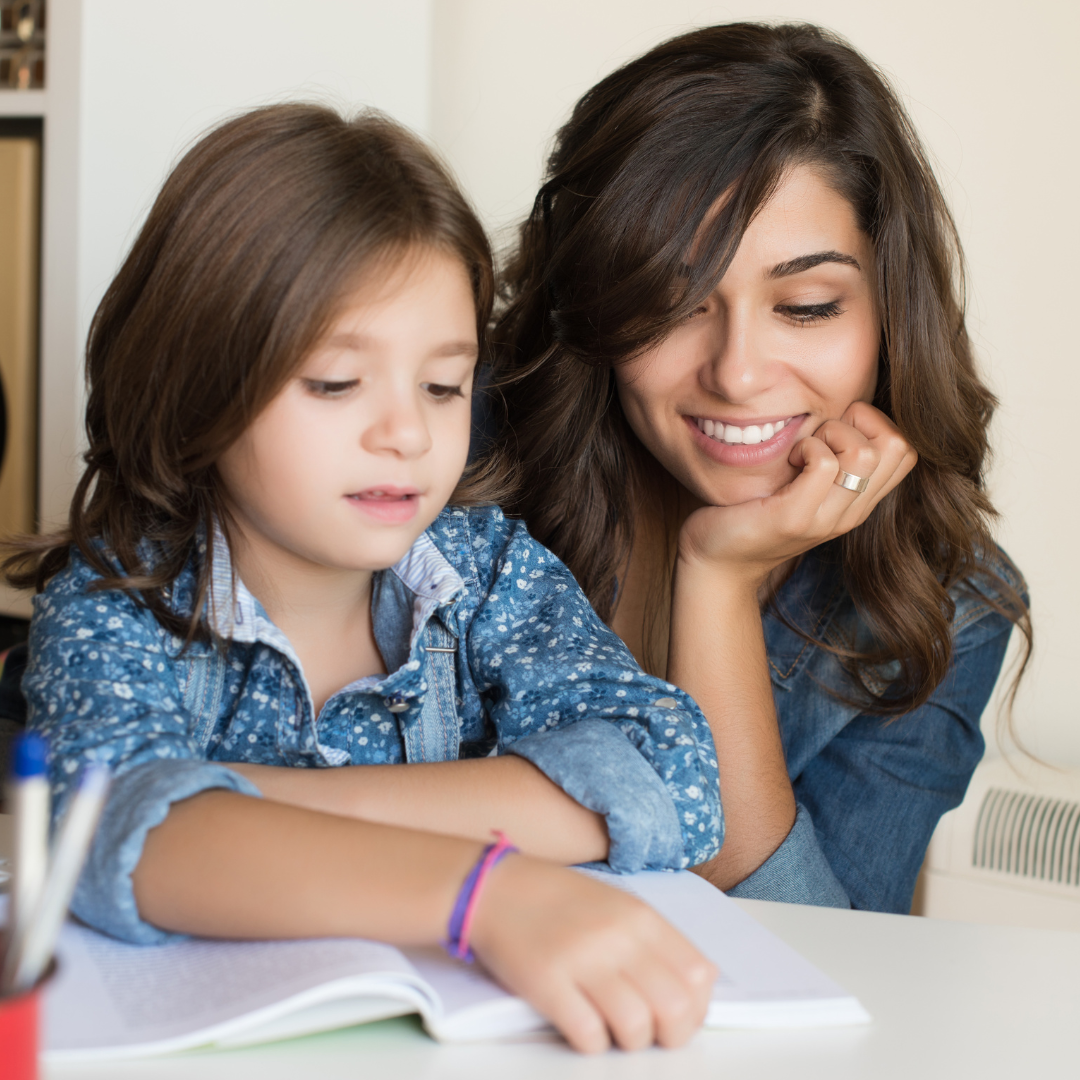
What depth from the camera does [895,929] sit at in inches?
28.7

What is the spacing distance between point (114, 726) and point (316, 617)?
28 cm

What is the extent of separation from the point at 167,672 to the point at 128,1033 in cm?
38

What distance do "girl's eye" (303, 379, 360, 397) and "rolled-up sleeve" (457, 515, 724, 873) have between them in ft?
0.83

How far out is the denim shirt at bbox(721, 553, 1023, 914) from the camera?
121cm

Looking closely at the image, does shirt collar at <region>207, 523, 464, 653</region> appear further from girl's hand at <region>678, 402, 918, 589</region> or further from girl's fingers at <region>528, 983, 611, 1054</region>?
girl's fingers at <region>528, 983, 611, 1054</region>

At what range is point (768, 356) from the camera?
1.12 metres

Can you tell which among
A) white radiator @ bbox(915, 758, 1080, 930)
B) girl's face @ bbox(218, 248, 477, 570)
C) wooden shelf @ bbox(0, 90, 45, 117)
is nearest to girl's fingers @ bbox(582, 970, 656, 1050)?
girl's face @ bbox(218, 248, 477, 570)

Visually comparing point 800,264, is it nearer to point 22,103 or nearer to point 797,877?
point 797,877

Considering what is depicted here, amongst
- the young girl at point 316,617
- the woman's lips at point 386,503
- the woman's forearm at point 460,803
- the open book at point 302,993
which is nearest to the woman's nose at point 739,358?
the young girl at point 316,617

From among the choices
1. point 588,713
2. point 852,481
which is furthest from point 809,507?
point 588,713

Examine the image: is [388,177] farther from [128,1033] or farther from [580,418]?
[128,1033]

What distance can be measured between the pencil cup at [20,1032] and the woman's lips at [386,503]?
0.50m

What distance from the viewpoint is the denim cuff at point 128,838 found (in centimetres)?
64

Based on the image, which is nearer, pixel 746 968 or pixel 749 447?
pixel 746 968
